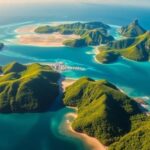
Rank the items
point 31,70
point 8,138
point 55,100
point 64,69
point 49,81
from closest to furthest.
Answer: point 8,138 → point 55,100 → point 49,81 → point 31,70 → point 64,69

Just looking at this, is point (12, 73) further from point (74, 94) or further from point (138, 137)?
point (138, 137)

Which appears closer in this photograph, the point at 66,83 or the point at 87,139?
the point at 87,139

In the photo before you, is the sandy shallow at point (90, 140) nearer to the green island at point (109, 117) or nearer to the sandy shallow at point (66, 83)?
the green island at point (109, 117)

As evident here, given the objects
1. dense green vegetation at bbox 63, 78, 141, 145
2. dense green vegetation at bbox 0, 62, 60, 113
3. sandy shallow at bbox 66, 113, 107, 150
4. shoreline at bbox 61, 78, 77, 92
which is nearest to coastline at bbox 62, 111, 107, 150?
sandy shallow at bbox 66, 113, 107, 150

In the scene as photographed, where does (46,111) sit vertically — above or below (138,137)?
below

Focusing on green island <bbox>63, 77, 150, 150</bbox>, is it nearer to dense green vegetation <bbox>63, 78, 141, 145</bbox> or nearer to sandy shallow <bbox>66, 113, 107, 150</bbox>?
dense green vegetation <bbox>63, 78, 141, 145</bbox>

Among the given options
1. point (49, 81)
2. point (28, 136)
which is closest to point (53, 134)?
point (28, 136)

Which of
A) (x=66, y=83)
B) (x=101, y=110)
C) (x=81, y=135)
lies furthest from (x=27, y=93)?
(x=101, y=110)

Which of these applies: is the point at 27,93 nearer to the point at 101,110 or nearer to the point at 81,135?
the point at 81,135
